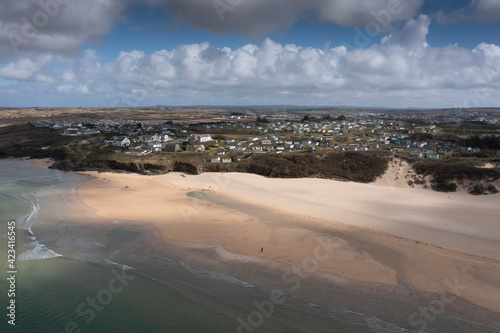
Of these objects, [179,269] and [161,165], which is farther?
[161,165]

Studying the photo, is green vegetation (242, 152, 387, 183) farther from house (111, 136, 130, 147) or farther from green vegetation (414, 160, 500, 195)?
house (111, 136, 130, 147)

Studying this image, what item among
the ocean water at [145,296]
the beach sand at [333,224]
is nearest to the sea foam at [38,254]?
the ocean water at [145,296]

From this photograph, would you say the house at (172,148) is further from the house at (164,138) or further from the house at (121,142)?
the house at (121,142)

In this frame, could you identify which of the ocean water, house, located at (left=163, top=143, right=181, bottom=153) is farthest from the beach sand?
house, located at (left=163, top=143, right=181, bottom=153)

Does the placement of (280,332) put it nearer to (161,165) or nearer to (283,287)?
(283,287)

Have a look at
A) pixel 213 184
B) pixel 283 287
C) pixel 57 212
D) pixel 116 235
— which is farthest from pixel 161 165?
pixel 283 287
